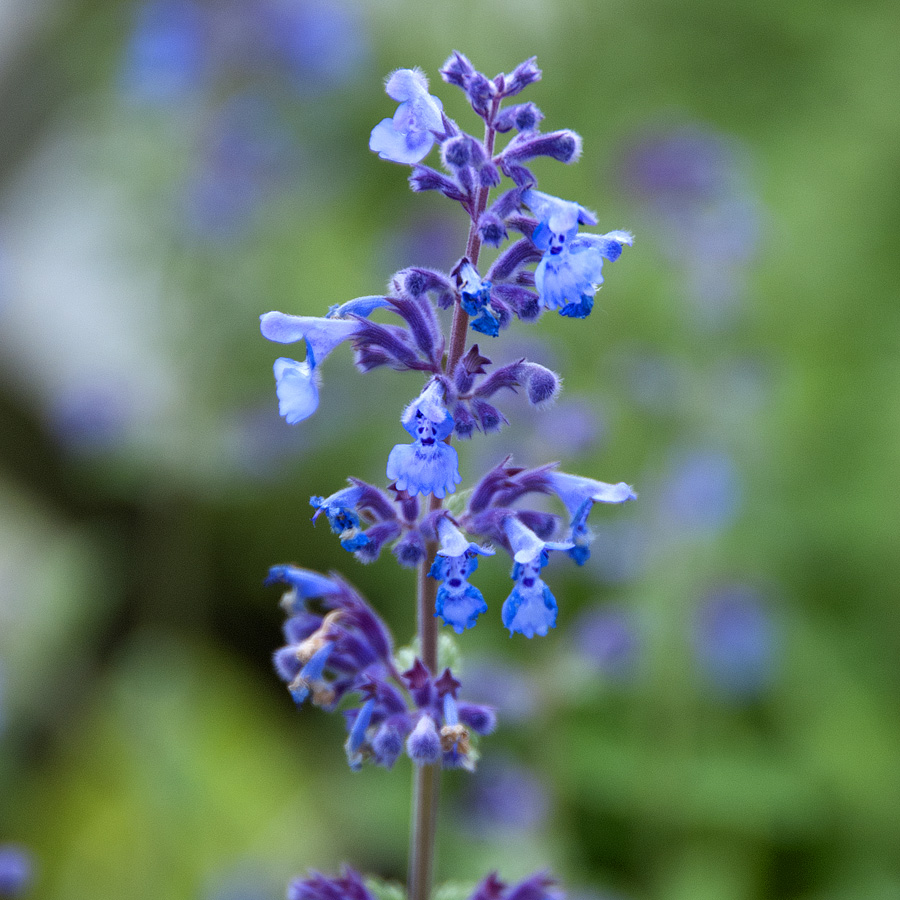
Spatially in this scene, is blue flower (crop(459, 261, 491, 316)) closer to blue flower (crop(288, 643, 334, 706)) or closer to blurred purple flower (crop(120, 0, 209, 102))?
blue flower (crop(288, 643, 334, 706))

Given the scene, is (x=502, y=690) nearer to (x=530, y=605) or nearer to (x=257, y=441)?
(x=257, y=441)

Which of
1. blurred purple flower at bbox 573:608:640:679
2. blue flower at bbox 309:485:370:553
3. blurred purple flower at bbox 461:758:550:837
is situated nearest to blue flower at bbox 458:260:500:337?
blue flower at bbox 309:485:370:553

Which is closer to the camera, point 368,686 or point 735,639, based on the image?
point 368,686

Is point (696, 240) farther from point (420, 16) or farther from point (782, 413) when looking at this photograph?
point (420, 16)

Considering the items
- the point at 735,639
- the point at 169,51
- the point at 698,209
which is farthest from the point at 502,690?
the point at 169,51

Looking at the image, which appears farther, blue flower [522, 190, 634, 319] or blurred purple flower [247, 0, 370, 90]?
blurred purple flower [247, 0, 370, 90]

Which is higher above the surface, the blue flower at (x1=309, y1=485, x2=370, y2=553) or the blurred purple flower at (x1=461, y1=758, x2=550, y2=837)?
the blurred purple flower at (x1=461, y1=758, x2=550, y2=837)
